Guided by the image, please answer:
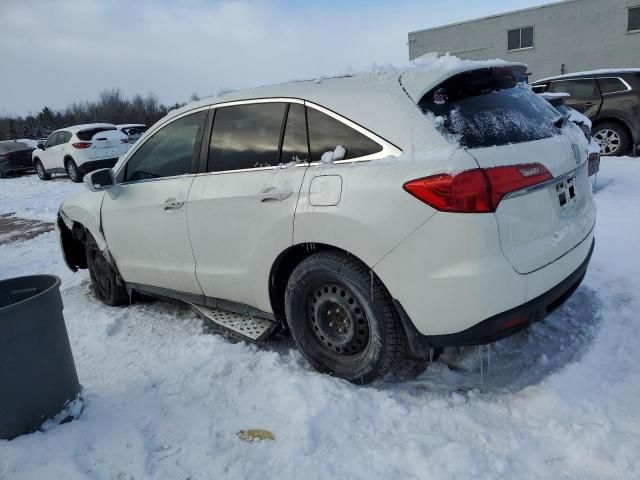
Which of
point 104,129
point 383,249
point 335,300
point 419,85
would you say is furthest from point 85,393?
point 104,129

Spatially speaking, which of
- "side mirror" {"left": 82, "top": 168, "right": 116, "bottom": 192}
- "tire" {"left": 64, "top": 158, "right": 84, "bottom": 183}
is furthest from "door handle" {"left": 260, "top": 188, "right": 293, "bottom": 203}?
"tire" {"left": 64, "top": 158, "right": 84, "bottom": 183}

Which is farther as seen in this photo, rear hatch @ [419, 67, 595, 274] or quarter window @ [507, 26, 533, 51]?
quarter window @ [507, 26, 533, 51]

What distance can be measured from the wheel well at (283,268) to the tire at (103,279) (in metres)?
1.99

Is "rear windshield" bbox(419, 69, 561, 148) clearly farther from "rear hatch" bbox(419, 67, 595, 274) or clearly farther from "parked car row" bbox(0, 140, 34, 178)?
"parked car row" bbox(0, 140, 34, 178)

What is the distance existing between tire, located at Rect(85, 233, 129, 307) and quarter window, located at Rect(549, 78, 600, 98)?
378 inches

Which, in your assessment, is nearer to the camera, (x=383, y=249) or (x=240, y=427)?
(x=383, y=249)

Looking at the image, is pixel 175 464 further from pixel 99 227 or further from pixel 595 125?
pixel 595 125

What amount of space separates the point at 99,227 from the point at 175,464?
→ 261cm

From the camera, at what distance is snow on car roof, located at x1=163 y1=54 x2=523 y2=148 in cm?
265

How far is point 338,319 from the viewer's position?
3.04 m

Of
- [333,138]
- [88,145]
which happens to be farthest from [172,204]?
[88,145]

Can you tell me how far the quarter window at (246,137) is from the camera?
319 cm

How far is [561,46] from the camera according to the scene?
2575 centimetres

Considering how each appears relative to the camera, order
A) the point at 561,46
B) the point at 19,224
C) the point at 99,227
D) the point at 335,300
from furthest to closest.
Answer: the point at 561,46 → the point at 19,224 → the point at 99,227 → the point at 335,300
